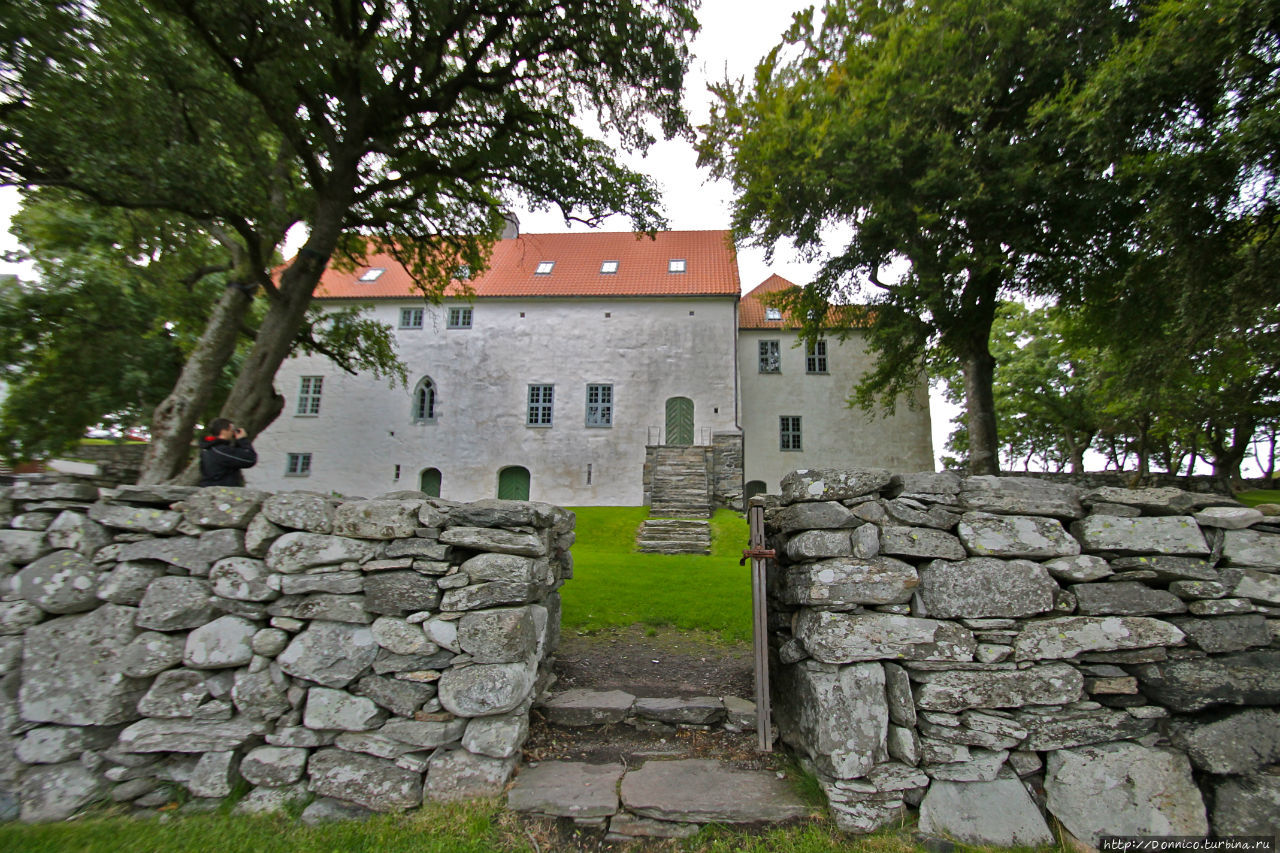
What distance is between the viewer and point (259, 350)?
948 cm

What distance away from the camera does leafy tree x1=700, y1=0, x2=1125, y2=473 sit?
10875mm

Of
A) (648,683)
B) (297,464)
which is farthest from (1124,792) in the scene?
(297,464)

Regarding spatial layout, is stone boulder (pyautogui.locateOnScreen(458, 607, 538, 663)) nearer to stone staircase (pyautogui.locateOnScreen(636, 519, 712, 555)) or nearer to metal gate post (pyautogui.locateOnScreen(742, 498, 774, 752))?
metal gate post (pyautogui.locateOnScreen(742, 498, 774, 752))

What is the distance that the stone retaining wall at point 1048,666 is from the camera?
354 cm

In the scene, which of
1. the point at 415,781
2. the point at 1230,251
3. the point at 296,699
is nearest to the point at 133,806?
the point at 296,699

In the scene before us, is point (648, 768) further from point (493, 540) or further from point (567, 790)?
point (493, 540)

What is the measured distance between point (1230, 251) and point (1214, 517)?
760cm

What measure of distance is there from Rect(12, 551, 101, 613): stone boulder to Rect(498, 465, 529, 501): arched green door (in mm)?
20202

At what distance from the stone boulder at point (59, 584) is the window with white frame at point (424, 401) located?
21.5 m

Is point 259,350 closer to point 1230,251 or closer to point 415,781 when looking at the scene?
point 415,781

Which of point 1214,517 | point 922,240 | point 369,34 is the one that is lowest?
point 1214,517

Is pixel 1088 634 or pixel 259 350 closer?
pixel 1088 634

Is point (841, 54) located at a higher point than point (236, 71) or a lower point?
higher

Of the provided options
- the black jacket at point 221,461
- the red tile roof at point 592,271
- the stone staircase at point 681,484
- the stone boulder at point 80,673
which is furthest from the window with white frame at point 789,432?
the stone boulder at point 80,673
